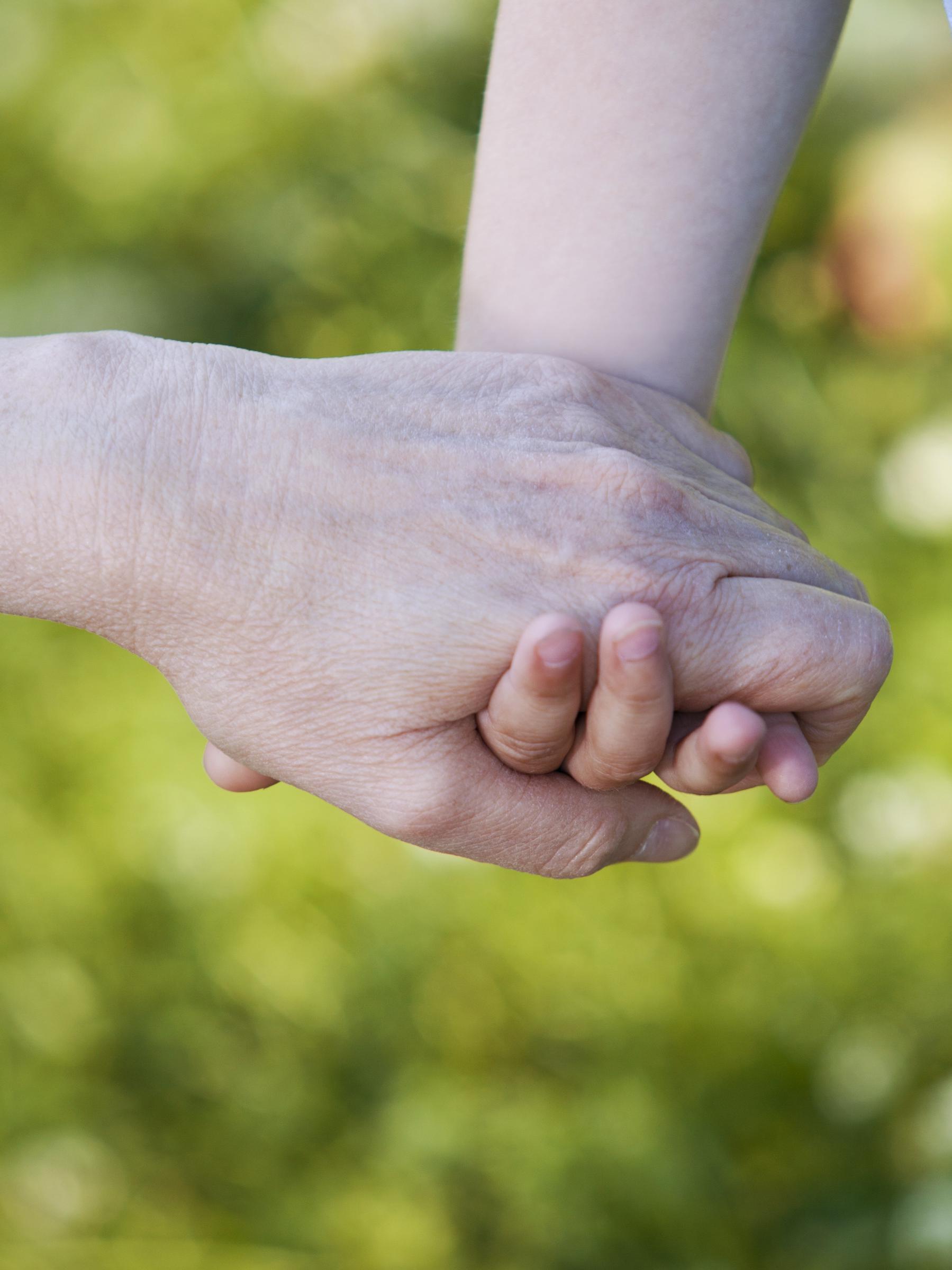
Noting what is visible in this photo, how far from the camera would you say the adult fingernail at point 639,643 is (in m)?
0.39

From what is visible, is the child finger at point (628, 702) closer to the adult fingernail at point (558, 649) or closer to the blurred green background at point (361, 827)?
the adult fingernail at point (558, 649)

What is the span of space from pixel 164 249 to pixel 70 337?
557 millimetres

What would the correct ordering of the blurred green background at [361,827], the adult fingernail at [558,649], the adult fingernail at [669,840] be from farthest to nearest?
the blurred green background at [361,827]
the adult fingernail at [669,840]
the adult fingernail at [558,649]

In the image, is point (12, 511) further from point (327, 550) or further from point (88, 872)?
point (88, 872)

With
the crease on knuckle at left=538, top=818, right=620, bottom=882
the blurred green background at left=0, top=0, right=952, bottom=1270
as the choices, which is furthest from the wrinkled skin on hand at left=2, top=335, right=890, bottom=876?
the blurred green background at left=0, top=0, right=952, bottom=1270

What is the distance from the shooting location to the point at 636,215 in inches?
19.9

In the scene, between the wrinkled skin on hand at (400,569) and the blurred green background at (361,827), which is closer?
the wrinkled skin on hand at (400,569)

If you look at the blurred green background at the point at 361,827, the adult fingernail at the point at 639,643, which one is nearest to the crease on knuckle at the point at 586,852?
the adult fingernail at the point at 639,643

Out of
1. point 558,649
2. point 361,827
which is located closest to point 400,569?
point 558,649

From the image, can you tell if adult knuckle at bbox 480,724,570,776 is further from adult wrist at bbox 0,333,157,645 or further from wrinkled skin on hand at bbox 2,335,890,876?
adult wrist at bbox 0,333,157,645

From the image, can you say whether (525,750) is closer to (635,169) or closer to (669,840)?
(669,840)

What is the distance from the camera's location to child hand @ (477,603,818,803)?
40 cm

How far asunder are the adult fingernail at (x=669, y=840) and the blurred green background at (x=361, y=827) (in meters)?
0.38

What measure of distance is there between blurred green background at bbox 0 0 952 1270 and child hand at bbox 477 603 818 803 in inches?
18.0
